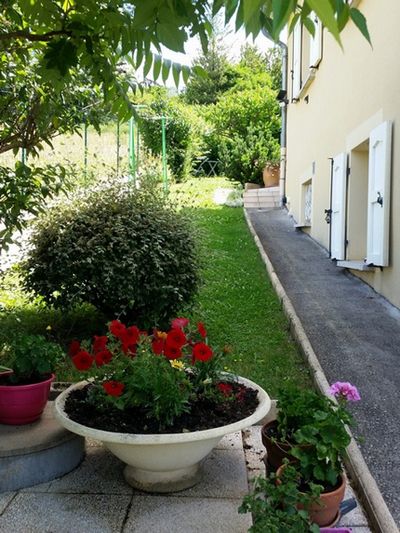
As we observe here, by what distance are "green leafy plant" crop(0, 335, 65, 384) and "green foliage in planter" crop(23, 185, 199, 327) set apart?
1.41m

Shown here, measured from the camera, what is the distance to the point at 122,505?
2.52 meters

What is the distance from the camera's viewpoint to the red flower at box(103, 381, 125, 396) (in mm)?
2584

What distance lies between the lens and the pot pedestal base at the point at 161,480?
104 inches

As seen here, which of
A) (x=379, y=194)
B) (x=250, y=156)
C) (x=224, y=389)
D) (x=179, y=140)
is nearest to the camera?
(x=224, y=389)

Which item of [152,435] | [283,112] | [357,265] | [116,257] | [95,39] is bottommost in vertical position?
[152,435]

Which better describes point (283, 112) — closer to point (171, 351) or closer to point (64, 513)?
point (171, 351)

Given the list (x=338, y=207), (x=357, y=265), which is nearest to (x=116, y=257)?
(x=357, y=265)

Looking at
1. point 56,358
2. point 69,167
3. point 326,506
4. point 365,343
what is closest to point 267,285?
point 365,343

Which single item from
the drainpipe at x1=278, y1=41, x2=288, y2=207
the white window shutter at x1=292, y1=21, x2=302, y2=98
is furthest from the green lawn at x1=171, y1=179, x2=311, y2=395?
the drainpipe at x1=278, y1=41, x2=288, y2=207

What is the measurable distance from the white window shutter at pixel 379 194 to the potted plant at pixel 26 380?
160 inches

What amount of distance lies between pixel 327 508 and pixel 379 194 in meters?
4.44

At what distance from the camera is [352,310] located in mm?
5961

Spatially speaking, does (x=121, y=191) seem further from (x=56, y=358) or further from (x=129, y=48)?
(x=129, y=48)

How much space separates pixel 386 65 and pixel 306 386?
158 inches
